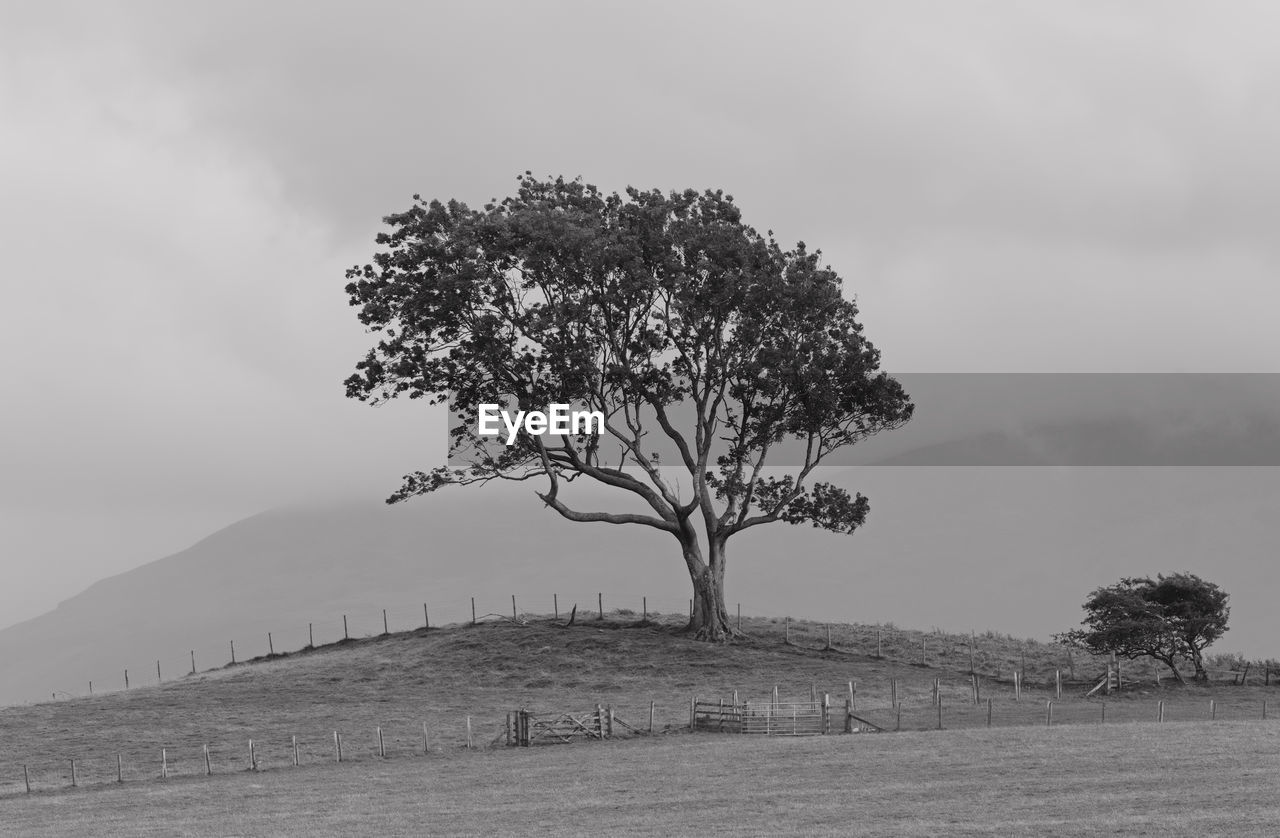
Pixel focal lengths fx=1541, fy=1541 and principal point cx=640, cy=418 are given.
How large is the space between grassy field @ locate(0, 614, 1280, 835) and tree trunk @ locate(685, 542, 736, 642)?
1916 mm

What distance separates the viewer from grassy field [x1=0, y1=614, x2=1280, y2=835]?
4762 centimetres

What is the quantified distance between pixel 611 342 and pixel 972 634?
1330 inches

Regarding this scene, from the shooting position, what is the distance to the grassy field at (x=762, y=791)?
43406mm

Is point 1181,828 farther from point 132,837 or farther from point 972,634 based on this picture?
point 972,634

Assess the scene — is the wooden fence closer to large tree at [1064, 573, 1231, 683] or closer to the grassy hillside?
the grassy hillside

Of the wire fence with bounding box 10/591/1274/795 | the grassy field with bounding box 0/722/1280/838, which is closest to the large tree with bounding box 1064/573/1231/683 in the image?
the wire fence with bounding box 10/591/1274/795

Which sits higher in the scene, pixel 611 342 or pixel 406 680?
pixel 611 342

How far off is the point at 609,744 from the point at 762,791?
16285 millimetres

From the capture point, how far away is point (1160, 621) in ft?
273

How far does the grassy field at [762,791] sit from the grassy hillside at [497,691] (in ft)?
19.8

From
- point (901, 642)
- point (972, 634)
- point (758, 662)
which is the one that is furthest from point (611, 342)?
point (972, 634)

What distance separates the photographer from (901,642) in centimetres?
9719

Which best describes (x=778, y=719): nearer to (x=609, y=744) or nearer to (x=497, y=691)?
(x=609, y=744)

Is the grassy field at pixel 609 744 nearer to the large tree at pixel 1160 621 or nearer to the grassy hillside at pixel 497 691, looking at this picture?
the grassy hillside at pixel 497 691
